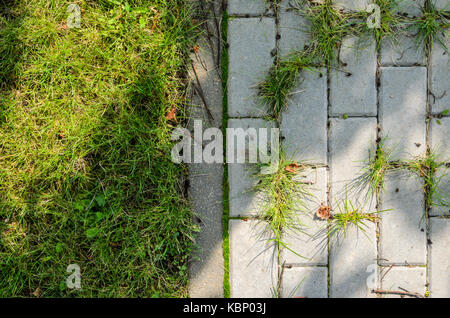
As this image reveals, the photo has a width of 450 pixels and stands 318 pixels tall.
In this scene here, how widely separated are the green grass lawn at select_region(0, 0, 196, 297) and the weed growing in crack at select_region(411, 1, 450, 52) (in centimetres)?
167

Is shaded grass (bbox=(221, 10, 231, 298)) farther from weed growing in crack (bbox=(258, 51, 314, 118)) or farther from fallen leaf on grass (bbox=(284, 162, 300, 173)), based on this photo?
fallen leaf on grass (bbox=(284, 162, 300, 173))

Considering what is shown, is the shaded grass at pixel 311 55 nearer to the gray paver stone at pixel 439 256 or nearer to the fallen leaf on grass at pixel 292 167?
the fallen leaf on grass at pixel 292 167

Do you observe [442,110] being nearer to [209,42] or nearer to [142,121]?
[209,42]

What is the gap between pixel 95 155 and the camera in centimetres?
303

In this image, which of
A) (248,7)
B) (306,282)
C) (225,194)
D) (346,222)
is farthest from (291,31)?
(306,282)

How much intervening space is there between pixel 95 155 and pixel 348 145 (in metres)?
1.85

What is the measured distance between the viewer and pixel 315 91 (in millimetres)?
3045

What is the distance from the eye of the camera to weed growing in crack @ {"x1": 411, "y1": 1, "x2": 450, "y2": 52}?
3016 mm

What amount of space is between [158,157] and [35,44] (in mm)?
1229

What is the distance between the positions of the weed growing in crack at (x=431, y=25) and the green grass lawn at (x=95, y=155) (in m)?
1.67

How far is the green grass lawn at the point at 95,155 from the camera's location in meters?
3.01

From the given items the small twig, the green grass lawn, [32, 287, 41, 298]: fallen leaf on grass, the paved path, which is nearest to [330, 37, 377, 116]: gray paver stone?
the paved path

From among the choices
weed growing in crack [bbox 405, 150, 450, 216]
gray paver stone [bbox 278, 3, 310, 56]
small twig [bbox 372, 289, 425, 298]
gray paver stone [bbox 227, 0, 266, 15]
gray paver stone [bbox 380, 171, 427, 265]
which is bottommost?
small twig [bbox 372, 289, 425, 298]

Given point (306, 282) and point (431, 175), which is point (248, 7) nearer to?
point (431, 175)
